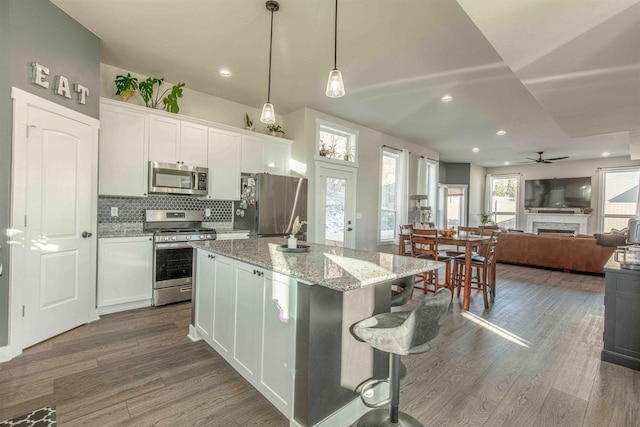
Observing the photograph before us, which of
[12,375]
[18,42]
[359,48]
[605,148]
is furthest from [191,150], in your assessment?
[605,148]

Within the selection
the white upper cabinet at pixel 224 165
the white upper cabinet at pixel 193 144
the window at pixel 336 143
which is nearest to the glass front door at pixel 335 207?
the window at pixel 336 143

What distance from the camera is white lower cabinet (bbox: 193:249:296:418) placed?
169 centimetres

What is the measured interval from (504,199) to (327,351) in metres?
11.1

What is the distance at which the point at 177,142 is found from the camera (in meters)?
3.95

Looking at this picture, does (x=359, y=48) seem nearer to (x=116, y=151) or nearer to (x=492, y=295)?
(x=116, y=151)

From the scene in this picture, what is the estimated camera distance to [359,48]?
316 cm

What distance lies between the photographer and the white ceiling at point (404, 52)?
1791mm

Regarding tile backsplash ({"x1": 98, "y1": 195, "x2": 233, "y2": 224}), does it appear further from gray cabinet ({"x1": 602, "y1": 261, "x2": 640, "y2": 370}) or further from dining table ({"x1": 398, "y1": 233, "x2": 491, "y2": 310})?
gray cabinet ({"x1": 602, "y1": 261, "x2": 640, "y2": 370})

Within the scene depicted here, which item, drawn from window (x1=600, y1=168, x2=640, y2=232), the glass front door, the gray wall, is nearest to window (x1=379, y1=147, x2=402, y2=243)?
the glass front door

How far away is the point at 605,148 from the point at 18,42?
35.2 ft

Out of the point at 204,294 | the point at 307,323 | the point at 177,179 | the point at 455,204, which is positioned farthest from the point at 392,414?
the point at 455,204

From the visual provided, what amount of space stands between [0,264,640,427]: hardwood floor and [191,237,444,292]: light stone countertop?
0.91 meters

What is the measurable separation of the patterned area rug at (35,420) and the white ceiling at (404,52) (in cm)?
307

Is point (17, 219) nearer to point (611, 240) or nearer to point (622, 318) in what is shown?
point (622, 318)
